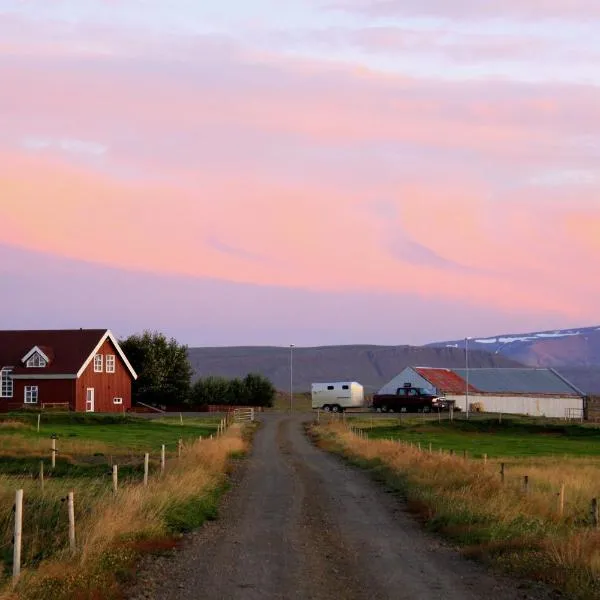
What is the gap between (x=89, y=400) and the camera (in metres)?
83.9

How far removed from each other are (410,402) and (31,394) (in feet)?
112

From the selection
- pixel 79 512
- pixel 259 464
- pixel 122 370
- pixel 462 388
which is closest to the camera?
pixel 79 512

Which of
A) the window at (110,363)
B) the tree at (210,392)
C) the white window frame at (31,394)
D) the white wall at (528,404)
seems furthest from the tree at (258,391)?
the white window frame at (31,394)

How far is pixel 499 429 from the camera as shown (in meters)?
74.5

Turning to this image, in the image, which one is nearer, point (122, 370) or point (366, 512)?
point (366, 512)

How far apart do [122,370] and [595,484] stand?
206ft

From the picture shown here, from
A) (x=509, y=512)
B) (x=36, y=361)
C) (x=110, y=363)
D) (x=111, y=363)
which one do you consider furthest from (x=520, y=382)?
(x=509, y=512)

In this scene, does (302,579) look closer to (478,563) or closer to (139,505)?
(478,563)

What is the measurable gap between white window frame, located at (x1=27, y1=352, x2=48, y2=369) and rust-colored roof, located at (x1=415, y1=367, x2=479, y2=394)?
41497 millimetres

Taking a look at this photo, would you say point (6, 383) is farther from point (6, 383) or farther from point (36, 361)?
point (36, 361)

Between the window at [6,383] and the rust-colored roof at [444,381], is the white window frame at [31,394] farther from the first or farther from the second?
the rust-colored roof at [444,381]

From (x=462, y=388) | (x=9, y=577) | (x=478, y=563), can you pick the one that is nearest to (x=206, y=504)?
(x=478, y=563)

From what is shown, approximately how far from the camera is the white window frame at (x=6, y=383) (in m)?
82.7

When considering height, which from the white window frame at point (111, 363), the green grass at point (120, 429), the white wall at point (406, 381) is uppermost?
the white window frame at point (111, 363)
